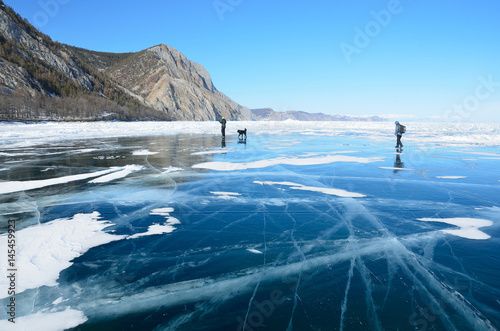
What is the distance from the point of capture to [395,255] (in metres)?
3.80

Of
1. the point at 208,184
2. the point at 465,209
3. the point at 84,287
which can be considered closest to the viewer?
the point at 84,287

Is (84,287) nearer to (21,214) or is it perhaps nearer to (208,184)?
(21,214)

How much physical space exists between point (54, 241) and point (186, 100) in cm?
15840

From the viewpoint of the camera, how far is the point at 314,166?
35.7 ft

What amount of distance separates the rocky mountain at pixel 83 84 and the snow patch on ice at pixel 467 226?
7685 cm

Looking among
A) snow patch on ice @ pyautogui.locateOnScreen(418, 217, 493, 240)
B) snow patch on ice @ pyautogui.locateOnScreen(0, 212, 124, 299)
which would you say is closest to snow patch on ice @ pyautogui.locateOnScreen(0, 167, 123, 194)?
snow patch on ice @ pyautogui.locateOnScreen(0, 212, 124, 299)

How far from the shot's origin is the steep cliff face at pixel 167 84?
149m

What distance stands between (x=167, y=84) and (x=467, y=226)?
6379 inches

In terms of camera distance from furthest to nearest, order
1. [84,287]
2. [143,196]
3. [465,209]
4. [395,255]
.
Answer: [143,196]
[465,209]
[395,255]
[84,287]

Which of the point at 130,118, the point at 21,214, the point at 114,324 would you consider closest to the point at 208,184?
the point at 21,214

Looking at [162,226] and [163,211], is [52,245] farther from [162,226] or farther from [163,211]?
[163,211]

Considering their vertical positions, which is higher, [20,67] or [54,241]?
[20,67]

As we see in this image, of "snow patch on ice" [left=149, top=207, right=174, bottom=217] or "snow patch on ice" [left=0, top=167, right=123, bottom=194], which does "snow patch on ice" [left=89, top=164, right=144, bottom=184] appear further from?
"snow patch on ice" [left=149, top=207, right=174, bottom=217]

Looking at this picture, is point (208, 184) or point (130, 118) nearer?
point (208, 184)
